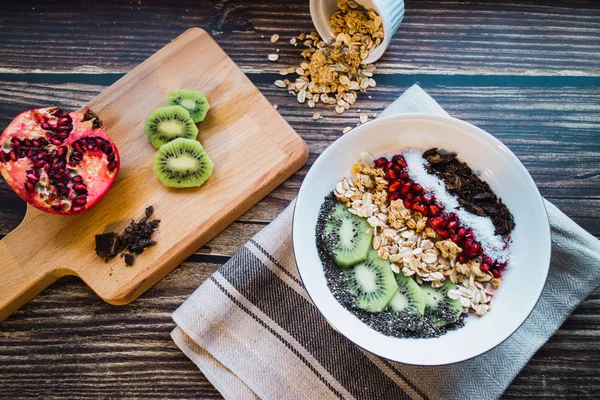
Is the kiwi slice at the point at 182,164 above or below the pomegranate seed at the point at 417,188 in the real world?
above

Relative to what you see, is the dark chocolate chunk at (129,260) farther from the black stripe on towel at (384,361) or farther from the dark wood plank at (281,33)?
the dark wood plank at (281,33)

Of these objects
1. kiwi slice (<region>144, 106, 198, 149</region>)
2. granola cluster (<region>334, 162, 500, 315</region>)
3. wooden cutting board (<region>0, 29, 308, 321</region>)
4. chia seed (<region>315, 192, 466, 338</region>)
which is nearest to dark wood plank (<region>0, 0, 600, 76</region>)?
wooden cutting board (<region>0, 29, 308, 321</region>)

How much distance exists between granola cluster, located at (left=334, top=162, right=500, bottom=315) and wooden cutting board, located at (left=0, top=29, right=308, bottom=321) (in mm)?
241

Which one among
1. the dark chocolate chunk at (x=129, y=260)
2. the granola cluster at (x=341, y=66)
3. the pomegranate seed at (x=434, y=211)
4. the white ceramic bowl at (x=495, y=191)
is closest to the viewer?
the white ceramic bowl at (x=495, y=191)

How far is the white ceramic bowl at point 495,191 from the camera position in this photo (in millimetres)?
1374

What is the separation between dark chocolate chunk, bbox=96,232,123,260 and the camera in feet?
5.23

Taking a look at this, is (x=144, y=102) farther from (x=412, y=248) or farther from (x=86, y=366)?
(x=412, y=248)

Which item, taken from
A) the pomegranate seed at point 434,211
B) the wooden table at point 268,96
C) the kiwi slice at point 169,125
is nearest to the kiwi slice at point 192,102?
the kiwi slice at point 169,125

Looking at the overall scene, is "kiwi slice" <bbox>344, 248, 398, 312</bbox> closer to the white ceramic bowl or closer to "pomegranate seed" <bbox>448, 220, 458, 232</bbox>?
the white ceramic bowl

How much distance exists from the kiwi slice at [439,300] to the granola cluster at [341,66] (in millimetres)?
620

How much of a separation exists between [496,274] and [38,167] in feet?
4.13

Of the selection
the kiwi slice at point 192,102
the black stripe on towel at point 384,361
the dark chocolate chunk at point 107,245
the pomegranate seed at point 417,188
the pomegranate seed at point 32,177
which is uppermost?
the kiwi slice at point 192,102

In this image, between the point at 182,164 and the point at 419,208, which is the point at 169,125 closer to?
the point at 182,164

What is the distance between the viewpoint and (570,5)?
71.7 inches
